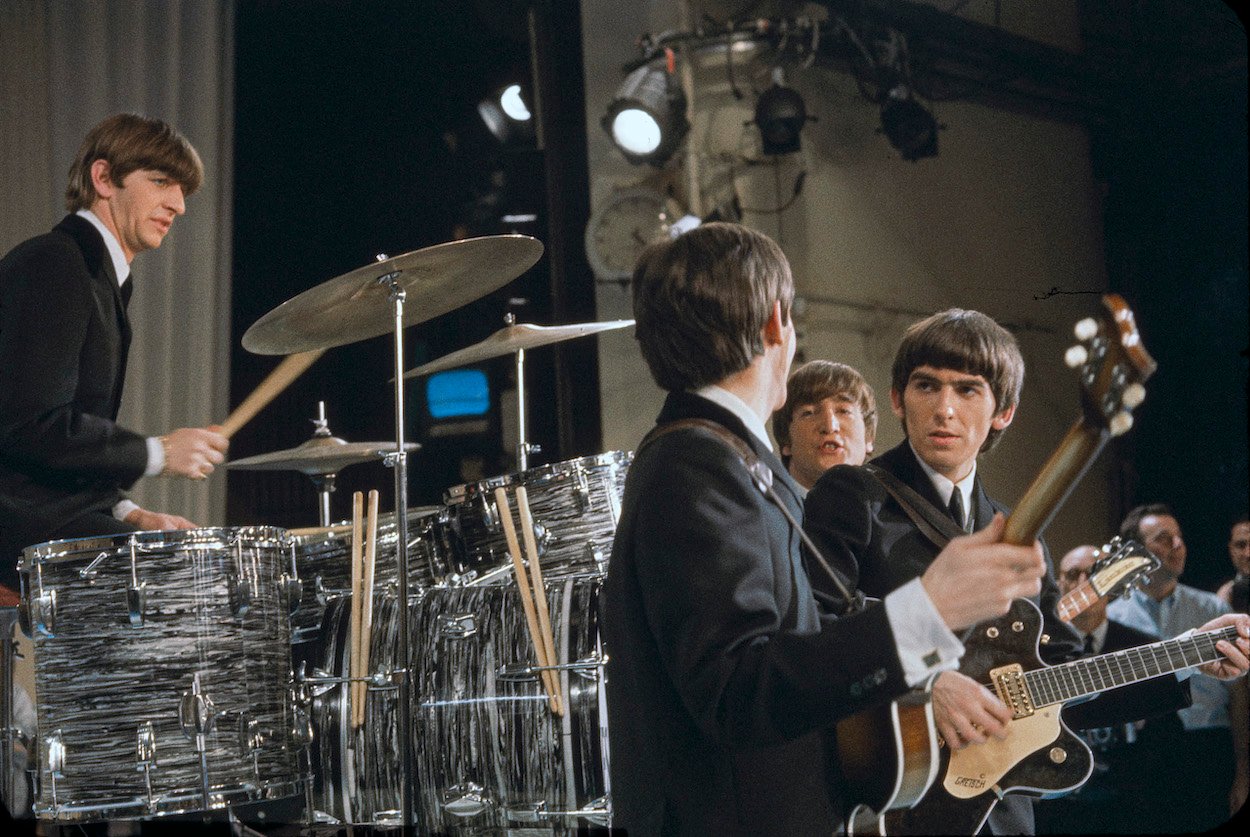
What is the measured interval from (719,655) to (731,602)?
72 millimetres

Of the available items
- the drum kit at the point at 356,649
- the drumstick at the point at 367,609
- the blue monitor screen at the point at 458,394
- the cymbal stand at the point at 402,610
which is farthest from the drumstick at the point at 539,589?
the blue monitor screen at the point at 458,394

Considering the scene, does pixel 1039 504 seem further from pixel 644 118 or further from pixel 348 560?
pixel 644 118

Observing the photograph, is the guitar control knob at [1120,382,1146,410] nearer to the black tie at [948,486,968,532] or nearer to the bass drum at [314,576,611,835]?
the black tie at [948,486,968,532]

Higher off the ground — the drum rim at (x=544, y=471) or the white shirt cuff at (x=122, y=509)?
the drum rim at (x=544, y=471)

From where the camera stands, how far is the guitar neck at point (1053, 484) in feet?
5.61

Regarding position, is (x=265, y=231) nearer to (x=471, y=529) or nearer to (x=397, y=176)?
(x=397, y=176)

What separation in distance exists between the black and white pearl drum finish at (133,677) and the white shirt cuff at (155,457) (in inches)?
8.5

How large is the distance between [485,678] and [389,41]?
4.14 meters

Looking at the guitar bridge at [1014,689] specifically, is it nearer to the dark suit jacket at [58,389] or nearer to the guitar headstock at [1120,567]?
the guitar headstock at [1120,567]

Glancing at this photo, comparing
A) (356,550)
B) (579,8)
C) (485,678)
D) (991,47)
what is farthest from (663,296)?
(579,8)

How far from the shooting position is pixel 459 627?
3.69 metres

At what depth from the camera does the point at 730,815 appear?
1.84 meters

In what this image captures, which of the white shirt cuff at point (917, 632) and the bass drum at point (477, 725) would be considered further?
the bass drum at point (477, 725)

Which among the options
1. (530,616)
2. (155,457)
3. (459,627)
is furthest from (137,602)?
(530,616)
